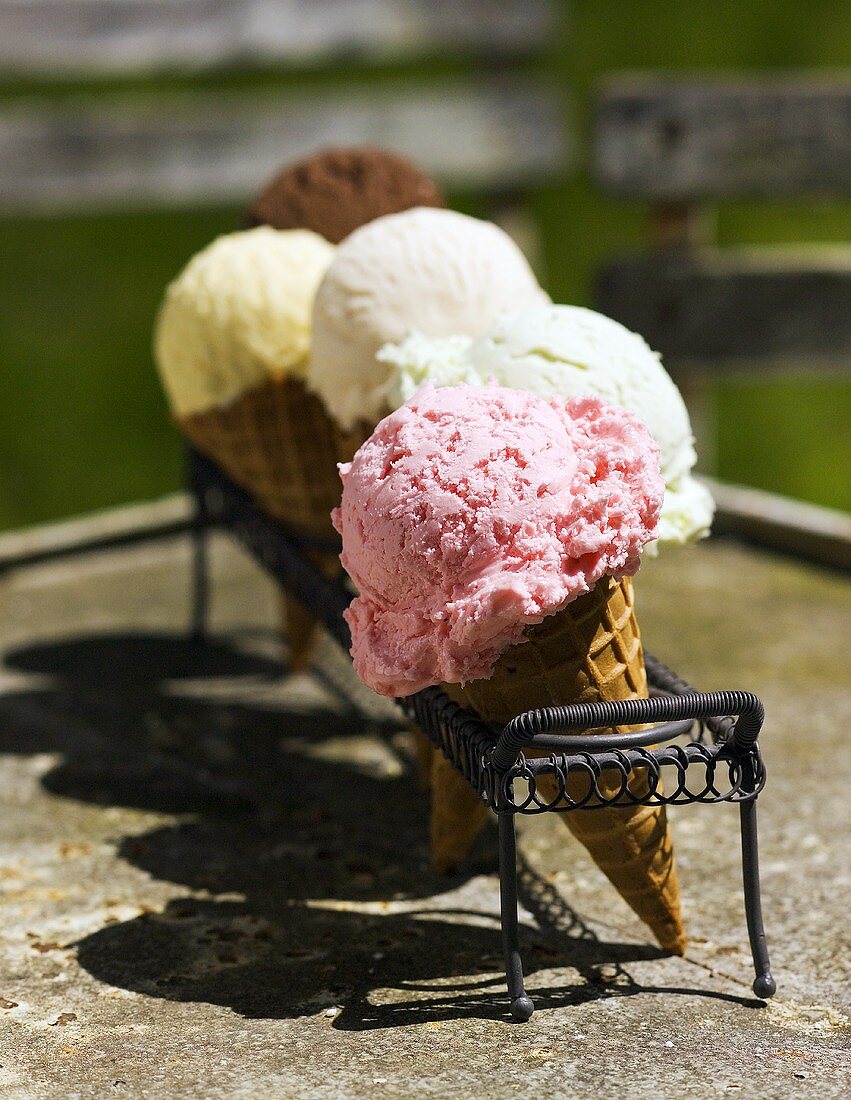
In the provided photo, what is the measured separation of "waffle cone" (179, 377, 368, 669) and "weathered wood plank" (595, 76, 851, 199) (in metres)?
2.27

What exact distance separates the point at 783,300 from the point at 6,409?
5473 mm

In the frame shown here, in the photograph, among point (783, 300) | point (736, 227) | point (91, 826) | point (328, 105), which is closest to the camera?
point (91, 826)

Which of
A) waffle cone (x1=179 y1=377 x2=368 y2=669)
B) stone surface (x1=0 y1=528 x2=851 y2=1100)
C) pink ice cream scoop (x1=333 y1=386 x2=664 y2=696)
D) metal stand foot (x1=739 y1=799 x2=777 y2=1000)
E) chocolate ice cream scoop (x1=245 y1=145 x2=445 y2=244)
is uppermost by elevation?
chocolate ice cream scoop (x1=245 y1=145 x2=445 y2=244)

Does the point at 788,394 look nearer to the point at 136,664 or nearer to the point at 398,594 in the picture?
the point at 136,664

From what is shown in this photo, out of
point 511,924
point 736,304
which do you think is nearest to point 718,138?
point 736,304

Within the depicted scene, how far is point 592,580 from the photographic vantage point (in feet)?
6.13

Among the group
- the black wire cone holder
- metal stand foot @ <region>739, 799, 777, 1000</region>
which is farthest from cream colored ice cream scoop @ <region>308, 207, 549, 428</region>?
metal stand foot @ <region>739, 799, 777, 1000</region>

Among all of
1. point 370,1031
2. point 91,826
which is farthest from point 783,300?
point 370,1031

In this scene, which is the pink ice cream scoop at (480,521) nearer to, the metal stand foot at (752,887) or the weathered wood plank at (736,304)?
the metal stand foot at (752,887)

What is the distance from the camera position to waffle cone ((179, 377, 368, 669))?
111 inches

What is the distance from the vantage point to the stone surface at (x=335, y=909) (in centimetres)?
178

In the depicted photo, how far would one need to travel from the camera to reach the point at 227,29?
557cm

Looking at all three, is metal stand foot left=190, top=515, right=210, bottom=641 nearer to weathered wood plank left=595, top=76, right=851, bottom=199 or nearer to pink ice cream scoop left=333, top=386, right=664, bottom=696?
pink ice cream scoop left=333, top=386, right=664, bottom=696

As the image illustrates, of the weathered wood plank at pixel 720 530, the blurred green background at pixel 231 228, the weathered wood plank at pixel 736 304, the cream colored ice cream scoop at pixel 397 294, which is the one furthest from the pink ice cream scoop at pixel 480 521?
the blurred green background at pixel 231 228
